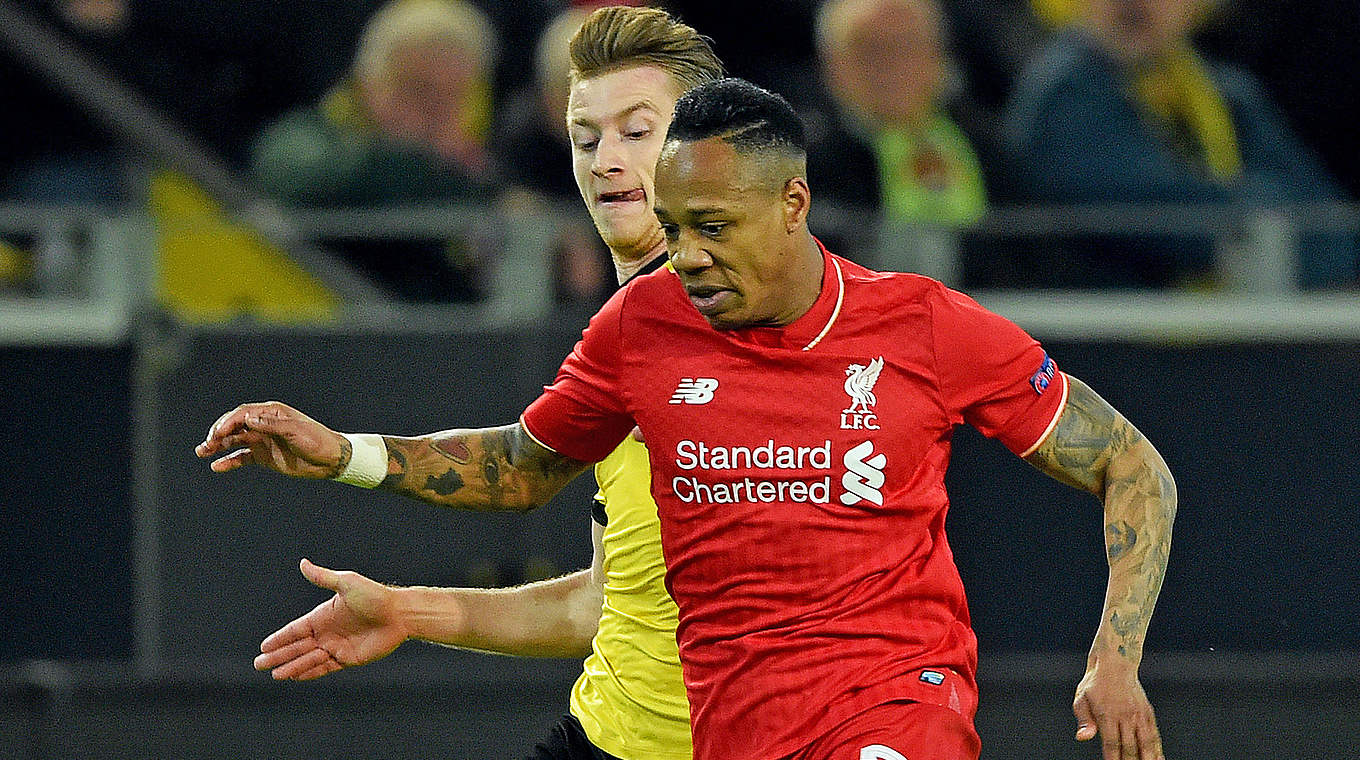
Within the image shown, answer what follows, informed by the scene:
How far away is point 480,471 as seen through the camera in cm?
384

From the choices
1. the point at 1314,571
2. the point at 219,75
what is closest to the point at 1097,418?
the point at 1314,571

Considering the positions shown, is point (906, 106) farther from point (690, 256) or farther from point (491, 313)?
point (690, 256)

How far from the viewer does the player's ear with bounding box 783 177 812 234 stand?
339 cm

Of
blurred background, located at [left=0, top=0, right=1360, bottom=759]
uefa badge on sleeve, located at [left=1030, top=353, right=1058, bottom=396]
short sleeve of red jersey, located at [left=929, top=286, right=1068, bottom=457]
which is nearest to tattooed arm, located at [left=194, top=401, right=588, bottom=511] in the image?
short sleeve of red jersey, located at [left=929, top=286, right=1068, bottom=457]

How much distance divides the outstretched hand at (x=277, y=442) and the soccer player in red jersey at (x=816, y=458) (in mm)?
10

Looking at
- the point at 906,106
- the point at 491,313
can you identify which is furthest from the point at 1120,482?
the point at 906,106

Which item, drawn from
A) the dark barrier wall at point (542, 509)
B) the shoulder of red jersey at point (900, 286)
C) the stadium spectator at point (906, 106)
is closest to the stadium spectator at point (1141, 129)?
the stadium spectator at point (906, 106)

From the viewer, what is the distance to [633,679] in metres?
3.85

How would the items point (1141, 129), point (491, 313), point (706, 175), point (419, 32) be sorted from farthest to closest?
point (1141, 129) < point (419, 32) < point (491, 313) < point (706, 175)

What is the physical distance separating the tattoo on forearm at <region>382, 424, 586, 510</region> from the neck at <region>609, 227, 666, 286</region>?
407 mm

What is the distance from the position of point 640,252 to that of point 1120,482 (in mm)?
1072

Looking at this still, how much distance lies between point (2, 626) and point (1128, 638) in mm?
4534

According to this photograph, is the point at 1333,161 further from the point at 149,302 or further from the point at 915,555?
the point at 915,555

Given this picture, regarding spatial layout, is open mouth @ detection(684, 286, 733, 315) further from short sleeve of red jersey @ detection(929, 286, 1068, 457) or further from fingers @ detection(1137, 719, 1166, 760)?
fingers @ detection(1137, 719, 1166, 760)
